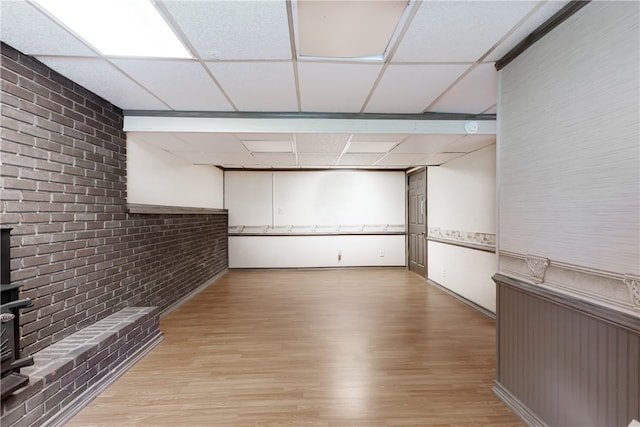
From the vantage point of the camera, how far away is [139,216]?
315cm

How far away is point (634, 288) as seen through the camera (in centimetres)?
115

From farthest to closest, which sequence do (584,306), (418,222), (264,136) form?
(418,222) < (264,136) < (584,306)

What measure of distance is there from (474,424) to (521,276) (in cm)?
100

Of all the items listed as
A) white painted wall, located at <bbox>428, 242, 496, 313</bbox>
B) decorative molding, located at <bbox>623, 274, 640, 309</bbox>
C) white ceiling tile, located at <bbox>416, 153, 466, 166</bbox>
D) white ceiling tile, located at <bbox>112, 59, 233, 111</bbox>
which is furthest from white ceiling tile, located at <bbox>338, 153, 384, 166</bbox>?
decorative molding, located at <bbox>623, 274, 640, 309</bbox>

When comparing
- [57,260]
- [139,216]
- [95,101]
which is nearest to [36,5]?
[95,101]

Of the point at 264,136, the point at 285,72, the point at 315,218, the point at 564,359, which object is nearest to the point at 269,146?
the point at 264,136

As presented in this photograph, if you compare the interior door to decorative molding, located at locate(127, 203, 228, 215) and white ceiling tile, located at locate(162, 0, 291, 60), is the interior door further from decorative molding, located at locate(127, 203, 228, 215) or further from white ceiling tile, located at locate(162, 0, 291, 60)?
white ceiling tile, located at locate(162, 0, 291, 60)

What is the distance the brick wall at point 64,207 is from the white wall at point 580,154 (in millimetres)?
3289

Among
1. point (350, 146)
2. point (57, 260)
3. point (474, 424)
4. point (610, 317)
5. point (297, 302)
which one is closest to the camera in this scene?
point (610, 317)

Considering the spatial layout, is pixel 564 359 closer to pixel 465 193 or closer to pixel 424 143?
pixel 424 143

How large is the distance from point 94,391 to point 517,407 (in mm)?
2985

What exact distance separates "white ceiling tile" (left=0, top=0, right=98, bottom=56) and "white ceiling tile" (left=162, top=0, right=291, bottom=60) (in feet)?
2.34

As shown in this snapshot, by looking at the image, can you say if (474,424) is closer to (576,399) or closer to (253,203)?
(576,399)

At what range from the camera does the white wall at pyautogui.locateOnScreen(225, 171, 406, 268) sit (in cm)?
639
